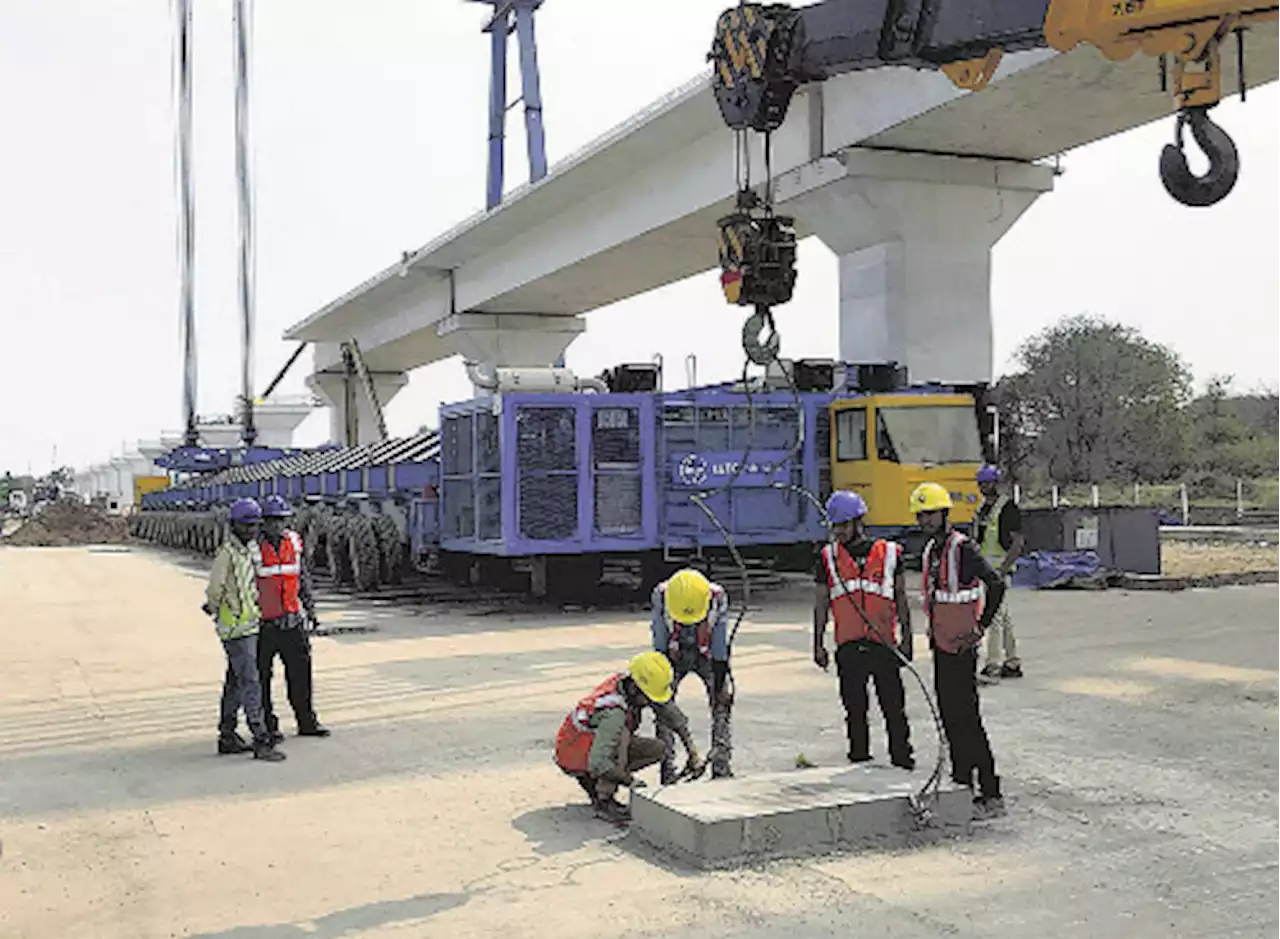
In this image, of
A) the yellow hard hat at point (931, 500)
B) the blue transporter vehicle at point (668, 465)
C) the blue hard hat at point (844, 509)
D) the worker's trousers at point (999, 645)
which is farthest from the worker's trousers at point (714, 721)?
the blue transporter vehicle at point (668, 465)

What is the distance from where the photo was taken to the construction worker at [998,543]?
35.6ft

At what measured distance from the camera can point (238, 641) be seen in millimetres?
8867

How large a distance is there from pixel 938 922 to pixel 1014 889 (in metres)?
0.55

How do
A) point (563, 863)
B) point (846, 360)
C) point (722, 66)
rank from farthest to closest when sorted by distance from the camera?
point (846, 360), point (722, 66), point (563, 863)

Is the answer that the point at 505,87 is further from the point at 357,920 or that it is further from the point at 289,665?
the point at 357,920

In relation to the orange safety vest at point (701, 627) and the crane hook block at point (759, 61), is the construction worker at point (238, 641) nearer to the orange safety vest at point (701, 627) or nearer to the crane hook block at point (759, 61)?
the orange safety vest at point (701, 627)

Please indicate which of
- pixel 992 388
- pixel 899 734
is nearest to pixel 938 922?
pixel 899 734

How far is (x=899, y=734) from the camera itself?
297 inches

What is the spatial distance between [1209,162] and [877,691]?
10.5ft

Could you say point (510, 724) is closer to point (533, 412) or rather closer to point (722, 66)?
point (722, 66)

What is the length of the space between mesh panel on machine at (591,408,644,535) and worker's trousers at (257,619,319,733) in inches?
327

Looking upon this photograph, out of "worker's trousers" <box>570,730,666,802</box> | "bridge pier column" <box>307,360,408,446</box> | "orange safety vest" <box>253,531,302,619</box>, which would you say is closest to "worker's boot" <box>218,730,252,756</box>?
"orange safety vest" <box>253,531,302,619</box>

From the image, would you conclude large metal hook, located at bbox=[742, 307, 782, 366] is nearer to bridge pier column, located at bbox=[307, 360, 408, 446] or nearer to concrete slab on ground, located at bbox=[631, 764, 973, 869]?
concrete slab on ground, located at bbox=[631, 764, 973, 869]

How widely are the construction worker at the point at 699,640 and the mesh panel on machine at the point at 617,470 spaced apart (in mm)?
10421
